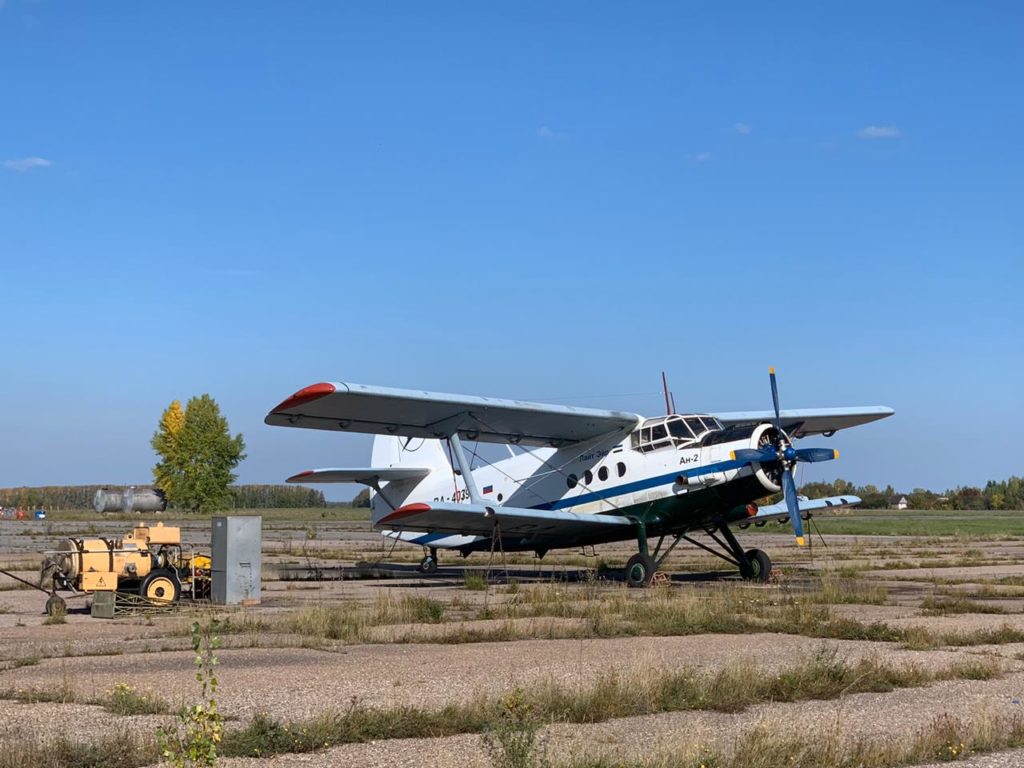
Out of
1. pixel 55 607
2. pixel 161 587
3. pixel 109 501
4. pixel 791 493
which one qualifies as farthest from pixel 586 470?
pixel 109 501

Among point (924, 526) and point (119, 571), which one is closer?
point (119, 571)

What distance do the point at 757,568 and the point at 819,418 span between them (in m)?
7.15

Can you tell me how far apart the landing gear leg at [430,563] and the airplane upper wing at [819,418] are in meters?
8.93

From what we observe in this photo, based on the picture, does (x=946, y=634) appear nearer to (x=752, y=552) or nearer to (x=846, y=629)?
(x=846, y=629)

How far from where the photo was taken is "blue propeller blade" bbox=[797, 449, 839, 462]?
954 inches

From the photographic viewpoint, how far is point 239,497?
455ft

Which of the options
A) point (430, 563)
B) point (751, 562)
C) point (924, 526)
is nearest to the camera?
point (751, 562)

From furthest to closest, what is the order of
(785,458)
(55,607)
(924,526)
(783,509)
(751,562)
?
(924,526), (783,509), (751,562), (785,458), (55,607)

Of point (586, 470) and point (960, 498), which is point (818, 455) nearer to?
point (586, 470)

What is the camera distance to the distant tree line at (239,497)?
144 metres

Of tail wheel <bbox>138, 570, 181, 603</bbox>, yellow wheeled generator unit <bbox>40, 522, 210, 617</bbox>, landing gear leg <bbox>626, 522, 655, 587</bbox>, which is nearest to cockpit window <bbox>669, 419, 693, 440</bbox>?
landing gear leg <bbox>626, 522, 655, 587</bbox>

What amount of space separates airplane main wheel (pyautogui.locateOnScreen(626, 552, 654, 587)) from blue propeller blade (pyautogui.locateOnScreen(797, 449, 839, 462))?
4.04 m

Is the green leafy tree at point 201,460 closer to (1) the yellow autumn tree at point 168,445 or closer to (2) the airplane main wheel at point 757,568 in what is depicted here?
(1) the yellow autumn tree at point 168,445

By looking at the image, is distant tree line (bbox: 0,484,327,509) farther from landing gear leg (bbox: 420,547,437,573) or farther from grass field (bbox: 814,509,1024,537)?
landing gear leg (bbox: 420,547,437,573)
